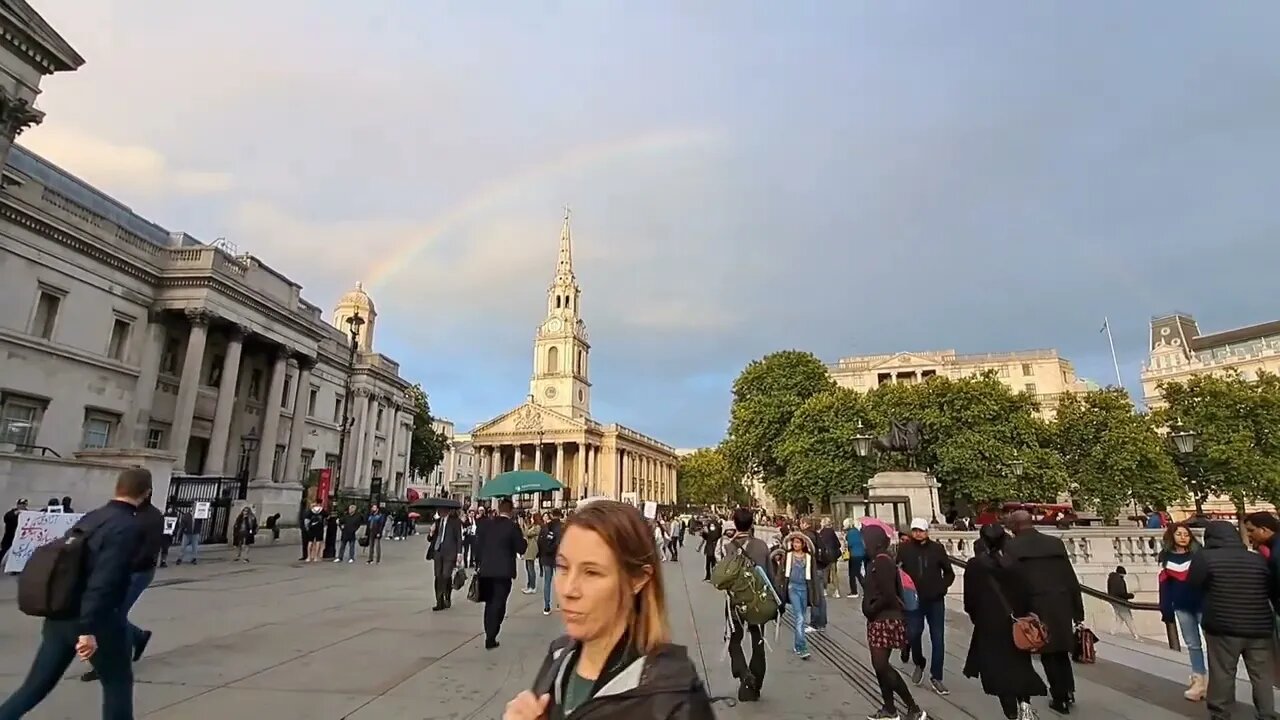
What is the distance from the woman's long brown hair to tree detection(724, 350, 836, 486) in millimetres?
46708

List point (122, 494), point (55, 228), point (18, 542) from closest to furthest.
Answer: point (122, 494) < point (18, 542) < point (55, 228)

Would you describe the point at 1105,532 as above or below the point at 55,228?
below

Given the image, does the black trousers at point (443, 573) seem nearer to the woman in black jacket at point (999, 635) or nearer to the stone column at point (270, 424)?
the woman in black jacket at point (999, 635)

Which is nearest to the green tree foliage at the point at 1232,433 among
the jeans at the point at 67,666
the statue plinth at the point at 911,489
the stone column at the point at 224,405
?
the statue plinth at the point at 911,489

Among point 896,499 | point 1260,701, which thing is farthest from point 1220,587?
point 896,499

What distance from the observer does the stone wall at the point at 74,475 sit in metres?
16.8

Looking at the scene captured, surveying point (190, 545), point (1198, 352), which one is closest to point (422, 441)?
point (190, 545)

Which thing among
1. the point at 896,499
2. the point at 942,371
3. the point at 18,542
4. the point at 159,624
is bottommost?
the point at 159,624

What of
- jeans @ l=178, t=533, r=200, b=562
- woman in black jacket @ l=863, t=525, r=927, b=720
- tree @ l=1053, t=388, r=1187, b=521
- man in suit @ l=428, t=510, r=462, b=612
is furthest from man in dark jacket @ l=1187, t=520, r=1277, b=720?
tree @ l=1053, t=388, r=1187, b=521

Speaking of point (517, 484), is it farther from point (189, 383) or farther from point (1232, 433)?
point (1232, 433)

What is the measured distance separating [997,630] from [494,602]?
598 centimetres

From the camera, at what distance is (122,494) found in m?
4.90

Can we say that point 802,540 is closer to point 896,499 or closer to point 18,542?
point 896,499

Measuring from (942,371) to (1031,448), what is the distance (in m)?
37.9
